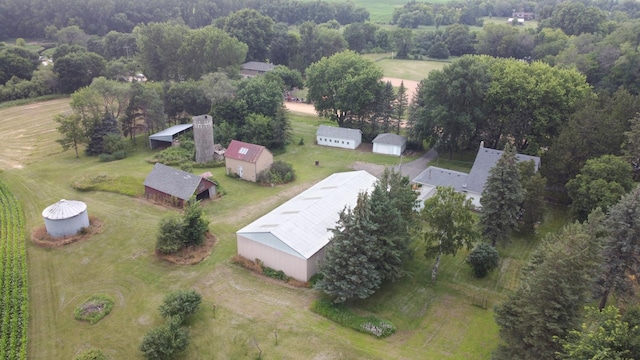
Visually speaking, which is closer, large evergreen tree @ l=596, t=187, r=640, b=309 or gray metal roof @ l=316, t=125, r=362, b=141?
large evergreen tree @ l=596, t=187, r=640, b=309

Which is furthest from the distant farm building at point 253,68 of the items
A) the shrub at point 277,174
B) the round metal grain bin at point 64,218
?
the round metal grain bin at point 64,218

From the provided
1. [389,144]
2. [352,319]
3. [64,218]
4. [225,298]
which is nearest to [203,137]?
[64,218]

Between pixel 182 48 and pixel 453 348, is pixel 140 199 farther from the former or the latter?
pixel 182 48

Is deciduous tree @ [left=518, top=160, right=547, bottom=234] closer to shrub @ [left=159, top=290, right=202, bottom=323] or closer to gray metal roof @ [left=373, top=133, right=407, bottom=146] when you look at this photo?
gray metal roof @ [left=373, top=133, right=407, bottom=146]

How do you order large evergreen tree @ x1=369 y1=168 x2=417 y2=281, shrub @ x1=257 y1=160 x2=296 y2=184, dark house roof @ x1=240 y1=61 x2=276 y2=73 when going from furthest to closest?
dark house roof @ x1=240 y1=61 x2=276 y2=73, shrub @ x1=257 y1=160 x2=296 y2=184, large evergreen tree @ x1=369 y1=168 x2=417 y2=281

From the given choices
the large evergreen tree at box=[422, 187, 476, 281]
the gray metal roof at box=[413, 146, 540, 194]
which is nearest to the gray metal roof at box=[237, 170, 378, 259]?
the large evergreen tree at box=[422, 187, 476, 281]

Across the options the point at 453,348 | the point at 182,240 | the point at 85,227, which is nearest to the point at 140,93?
the point at 85,227
